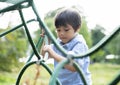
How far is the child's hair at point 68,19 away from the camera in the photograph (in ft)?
5.20

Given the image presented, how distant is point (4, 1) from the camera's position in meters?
1.35

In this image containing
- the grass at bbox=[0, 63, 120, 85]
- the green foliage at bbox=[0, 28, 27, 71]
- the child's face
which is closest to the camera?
the child's face

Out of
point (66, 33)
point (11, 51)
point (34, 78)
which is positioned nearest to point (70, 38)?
point (66, 33)

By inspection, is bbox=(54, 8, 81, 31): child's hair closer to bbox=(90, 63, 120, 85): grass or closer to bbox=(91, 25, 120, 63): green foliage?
bbox=(90, 63, 120, 85): grass

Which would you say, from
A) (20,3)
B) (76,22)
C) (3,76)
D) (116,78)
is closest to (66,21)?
(76,22)

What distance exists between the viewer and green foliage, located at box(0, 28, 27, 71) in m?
7.28

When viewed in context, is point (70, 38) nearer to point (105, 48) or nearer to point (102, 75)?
point (102, 75)

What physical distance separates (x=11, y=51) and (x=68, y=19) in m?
6.18

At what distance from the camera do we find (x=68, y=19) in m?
1.61

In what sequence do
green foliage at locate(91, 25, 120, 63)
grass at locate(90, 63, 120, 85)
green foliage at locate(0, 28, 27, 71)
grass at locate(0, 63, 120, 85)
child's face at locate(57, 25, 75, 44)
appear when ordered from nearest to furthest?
child's face at locate(57, 25, 75, 44) → grass at locate(0, 63, 120, 85) → green foliage at locate(0, 28, 27, 71) → grass at locate(90, 63, 120, 85) → green foliage at locate(91, 25, 120, 63)

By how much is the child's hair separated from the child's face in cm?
1

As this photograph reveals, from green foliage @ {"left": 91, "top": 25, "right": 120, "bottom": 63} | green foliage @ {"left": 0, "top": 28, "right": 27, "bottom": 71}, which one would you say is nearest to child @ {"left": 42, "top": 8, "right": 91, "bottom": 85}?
green foliage @ {"left": 0, "top": 28, "right": 27, "bottom": 71}

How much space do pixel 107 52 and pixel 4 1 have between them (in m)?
→ 22.0

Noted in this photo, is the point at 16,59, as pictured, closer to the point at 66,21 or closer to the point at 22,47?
the point at 22,47
